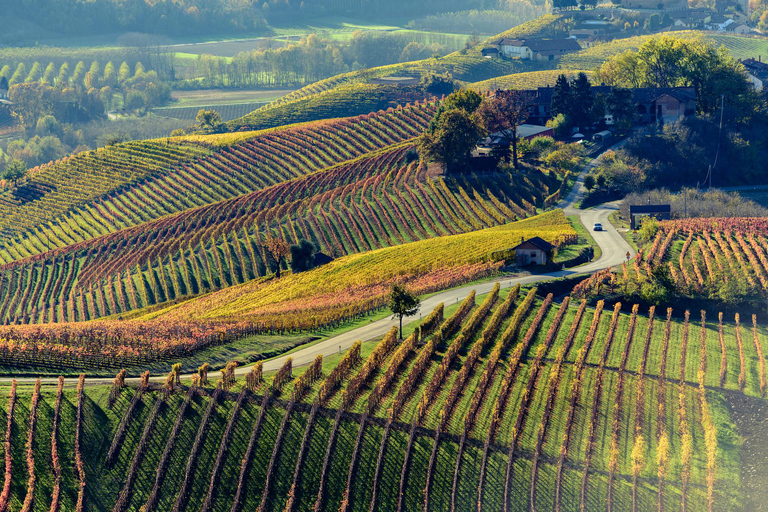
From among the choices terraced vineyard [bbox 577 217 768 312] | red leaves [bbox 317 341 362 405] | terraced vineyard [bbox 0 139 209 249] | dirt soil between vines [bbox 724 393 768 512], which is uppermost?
red leaves [bbox 317 341 362 405]

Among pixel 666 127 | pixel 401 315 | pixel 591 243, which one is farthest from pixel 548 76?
pixel 401 315

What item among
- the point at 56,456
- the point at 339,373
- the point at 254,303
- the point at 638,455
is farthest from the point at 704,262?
the point at 56,456

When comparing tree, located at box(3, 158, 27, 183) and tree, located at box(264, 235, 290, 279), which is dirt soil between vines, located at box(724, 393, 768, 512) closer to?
tree, located at box(264, 235, 290, 279)

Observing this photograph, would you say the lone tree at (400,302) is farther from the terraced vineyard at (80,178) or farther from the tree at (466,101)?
the terraced vineyard at (80,178)

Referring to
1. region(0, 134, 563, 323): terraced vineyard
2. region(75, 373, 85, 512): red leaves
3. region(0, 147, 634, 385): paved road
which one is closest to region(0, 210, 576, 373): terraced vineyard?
region(0, 134, 563, 323): terraced vineyard

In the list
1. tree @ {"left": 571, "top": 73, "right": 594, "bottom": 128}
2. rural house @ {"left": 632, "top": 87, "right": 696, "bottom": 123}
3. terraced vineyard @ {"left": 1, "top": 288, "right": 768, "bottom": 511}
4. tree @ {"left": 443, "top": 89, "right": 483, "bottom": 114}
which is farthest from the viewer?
rural house @ {"left": 632, "top": 87, "right": 696, "bottom": 123}

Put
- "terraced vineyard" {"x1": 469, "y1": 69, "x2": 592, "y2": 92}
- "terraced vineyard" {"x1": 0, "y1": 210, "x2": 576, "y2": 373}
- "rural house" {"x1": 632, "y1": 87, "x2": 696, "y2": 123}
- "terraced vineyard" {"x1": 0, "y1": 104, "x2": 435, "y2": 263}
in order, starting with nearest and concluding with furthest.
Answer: "terraced vineyard" {"x1": 0, "y1": 210, "x2": 576, "y2": 373}, "terraced vineyard" {"x1": 0, "y1": 104, "x2": 435, "y2": 263}, "rural house" {"x1": 632, "y1": 87, "x2": 696, "y2": 123}, "terraced vineyard" {"x1": 469, "y1": 69, "x2": 592, "y2": 92}

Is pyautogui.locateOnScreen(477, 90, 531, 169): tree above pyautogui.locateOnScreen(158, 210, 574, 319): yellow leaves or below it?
above
